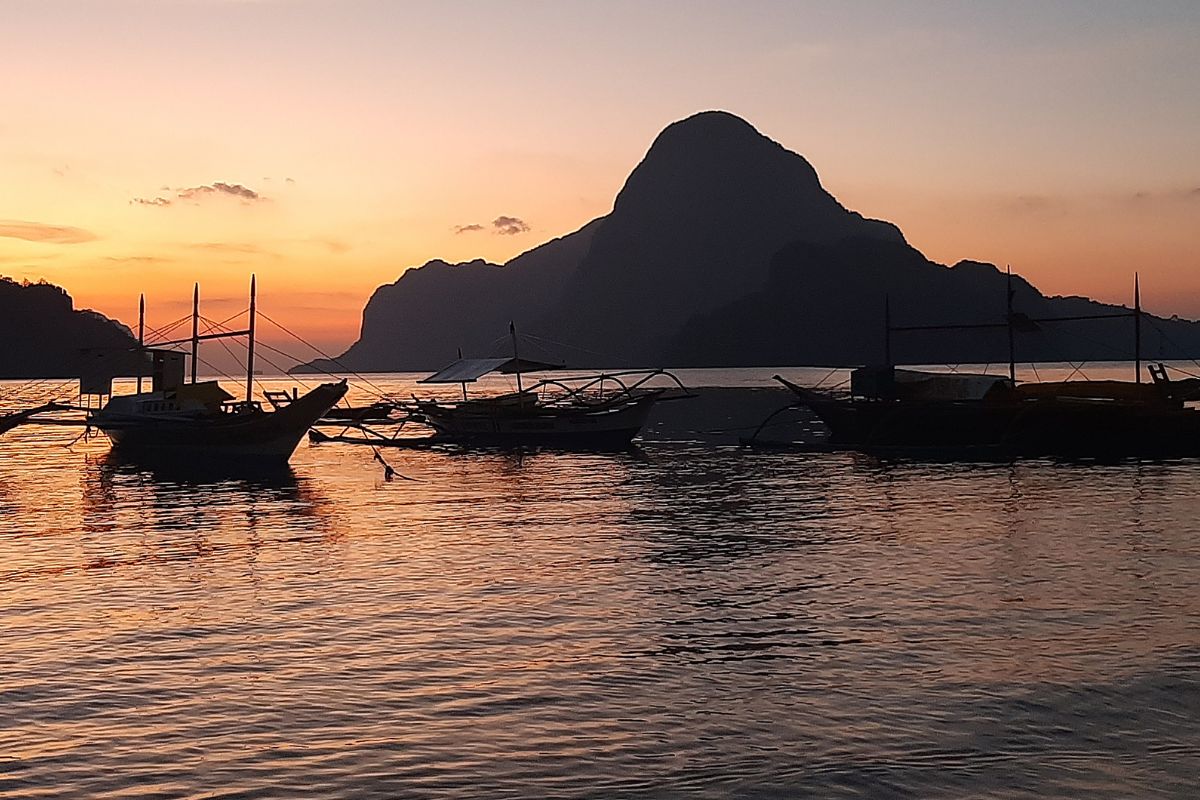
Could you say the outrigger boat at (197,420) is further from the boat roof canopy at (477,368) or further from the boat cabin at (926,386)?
the boat cabin at (926,386)

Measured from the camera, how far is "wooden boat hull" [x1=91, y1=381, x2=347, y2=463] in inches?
1913

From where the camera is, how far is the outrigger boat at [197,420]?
49.0 m

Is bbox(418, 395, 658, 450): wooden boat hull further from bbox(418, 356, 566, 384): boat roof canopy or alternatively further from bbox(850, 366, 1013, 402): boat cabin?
bbox(850, 366, 1013, 402): boat cabin

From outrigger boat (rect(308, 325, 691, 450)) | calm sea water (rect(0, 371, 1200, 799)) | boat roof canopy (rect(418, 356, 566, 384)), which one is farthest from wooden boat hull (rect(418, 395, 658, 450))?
Result: calm sea water (rect(0, 371, 1200, 799))

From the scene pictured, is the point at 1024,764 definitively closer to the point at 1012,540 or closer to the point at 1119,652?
the point at 1119,652

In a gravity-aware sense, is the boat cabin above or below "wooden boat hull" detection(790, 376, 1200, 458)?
above

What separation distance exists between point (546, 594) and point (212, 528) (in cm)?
1397

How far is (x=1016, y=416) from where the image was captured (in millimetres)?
52438

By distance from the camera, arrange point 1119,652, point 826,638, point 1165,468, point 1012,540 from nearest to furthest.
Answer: point 1119,652, point 826,638, point 1012,540, point 1165,468

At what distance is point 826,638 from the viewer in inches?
615

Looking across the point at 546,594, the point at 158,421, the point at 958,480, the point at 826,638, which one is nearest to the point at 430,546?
the point at 546,594

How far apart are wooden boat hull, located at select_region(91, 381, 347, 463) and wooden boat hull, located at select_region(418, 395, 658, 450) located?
12.5 m

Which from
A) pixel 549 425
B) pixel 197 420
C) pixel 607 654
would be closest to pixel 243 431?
pixel 197 420

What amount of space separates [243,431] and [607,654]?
124ft
